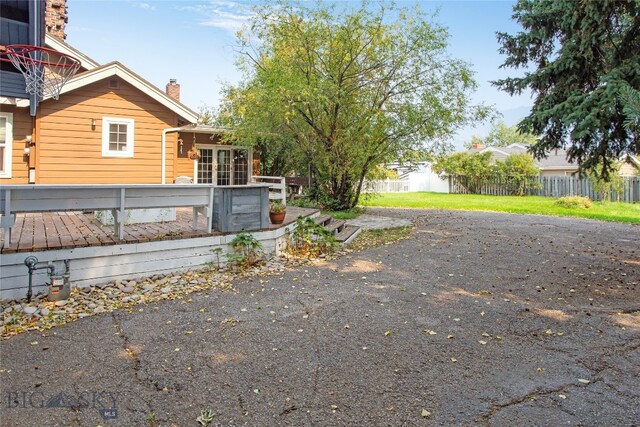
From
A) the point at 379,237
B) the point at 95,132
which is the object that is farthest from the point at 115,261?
the point at 95,132

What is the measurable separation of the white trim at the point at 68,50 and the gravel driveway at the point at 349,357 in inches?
380

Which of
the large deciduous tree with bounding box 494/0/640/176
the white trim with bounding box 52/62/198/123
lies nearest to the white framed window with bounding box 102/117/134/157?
the white trim with bounding box 52/62/198/123

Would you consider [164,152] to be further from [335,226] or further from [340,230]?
[340,230]

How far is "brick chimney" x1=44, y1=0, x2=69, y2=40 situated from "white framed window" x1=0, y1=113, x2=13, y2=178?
472cm

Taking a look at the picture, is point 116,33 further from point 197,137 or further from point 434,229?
point 434,229

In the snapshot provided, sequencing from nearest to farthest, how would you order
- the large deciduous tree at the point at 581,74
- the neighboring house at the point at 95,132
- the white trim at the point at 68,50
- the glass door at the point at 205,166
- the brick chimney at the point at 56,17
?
the large deciduous tree at the point at 581,74 → the neighboring house at the point at 95,132 → the white trim at the point at 68,50 → the brick chimney at the point at 56,17 → the glass door at the point at 205,166

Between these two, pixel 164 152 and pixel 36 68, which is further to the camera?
pixel 164 152

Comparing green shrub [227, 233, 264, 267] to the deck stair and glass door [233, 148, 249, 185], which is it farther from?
glass door [233, 148, 249, 185]

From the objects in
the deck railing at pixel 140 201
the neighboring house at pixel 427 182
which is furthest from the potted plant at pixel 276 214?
the neighboring house at pixel 427 182

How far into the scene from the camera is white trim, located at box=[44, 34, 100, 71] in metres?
10.9

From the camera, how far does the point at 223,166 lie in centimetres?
1558

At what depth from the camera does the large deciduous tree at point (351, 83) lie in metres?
11.1

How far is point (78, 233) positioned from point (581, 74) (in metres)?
8.61

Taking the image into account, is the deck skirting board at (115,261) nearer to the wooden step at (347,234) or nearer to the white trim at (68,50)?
the wooden step at (347,234)
